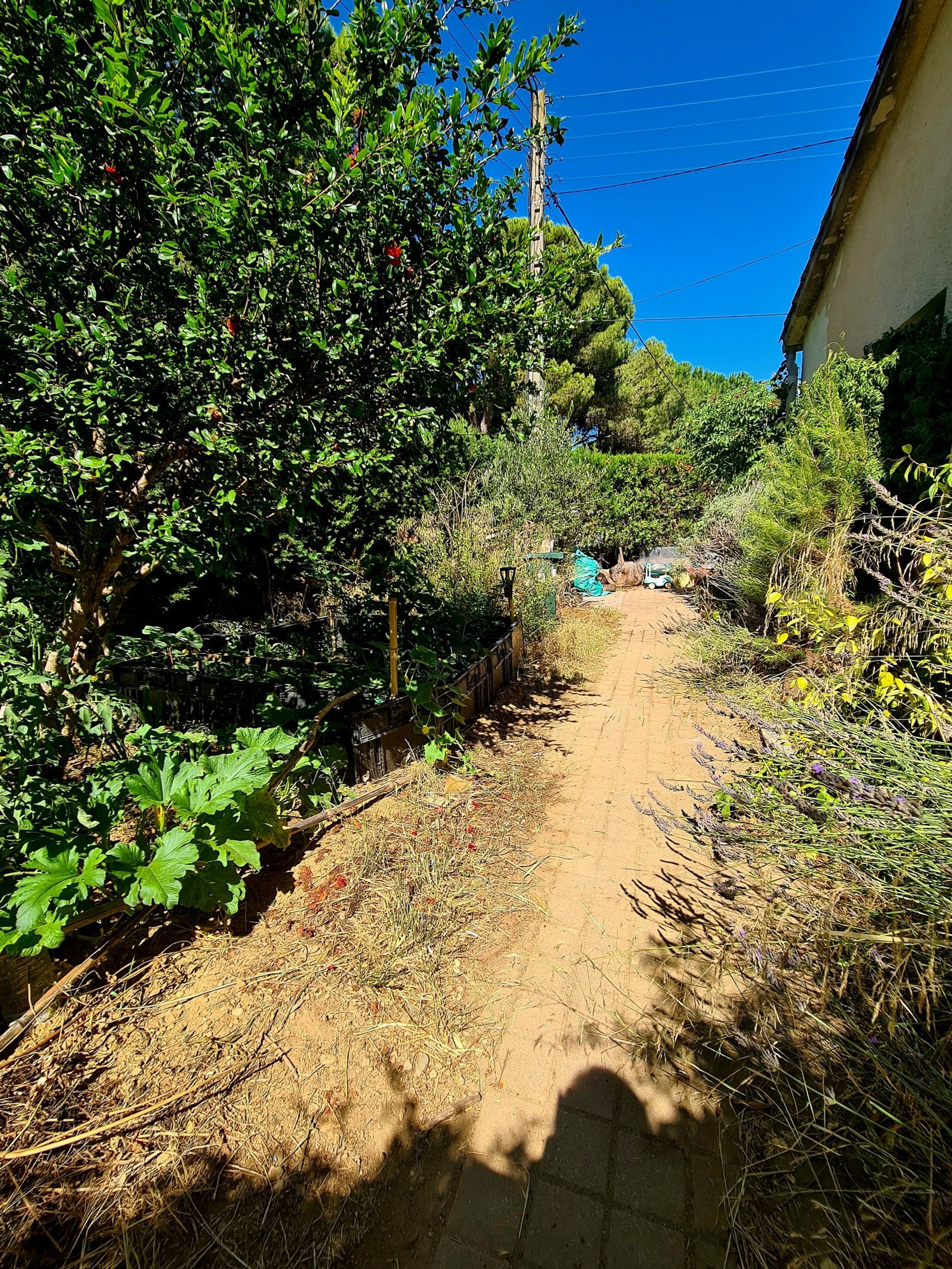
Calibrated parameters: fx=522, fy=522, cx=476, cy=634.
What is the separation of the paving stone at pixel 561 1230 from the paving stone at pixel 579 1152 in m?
0.04

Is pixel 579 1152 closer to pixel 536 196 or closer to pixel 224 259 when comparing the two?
pixel 224 259

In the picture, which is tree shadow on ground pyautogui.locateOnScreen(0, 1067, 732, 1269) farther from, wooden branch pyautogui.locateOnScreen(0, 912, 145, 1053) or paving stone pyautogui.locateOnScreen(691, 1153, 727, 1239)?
wooden branch pyautogui.locateOnScreen(0, 912, 145, 1053)

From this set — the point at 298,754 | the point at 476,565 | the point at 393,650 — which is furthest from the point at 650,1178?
the point at 476,565

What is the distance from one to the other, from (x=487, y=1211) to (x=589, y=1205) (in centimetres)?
31

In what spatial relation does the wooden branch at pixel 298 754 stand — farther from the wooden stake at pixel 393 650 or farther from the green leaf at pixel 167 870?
the green leaf at pixel 167 870

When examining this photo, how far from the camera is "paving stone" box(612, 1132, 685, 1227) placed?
1546mm

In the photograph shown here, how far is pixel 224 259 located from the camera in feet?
6.95

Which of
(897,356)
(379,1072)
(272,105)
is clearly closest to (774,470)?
(897,356)

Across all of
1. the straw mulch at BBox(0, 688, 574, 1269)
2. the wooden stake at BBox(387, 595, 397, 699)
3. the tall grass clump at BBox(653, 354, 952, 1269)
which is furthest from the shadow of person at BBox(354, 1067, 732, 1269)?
the wooden stake at BBox(387, 595, 397, 699)

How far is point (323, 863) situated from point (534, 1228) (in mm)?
1823

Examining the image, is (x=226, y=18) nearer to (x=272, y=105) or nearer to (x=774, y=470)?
(x=272, y=105)

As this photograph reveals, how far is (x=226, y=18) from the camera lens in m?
1.99

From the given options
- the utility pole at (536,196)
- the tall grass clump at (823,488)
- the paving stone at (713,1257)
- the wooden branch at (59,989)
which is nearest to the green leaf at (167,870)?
the wooden branch at (59,989)

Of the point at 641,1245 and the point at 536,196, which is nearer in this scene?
the point at 641,1245
